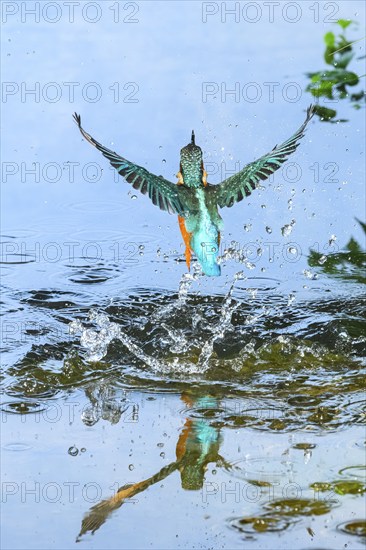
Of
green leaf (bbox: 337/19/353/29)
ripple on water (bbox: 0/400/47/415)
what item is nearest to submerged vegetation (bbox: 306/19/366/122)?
green leaf (bbox: 337/19/353/29)

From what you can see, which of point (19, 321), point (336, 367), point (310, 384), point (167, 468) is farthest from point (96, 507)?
point (19, 321)

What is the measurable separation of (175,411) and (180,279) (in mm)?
2332

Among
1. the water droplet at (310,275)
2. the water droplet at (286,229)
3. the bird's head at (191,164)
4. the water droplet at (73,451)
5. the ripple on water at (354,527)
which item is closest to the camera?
the ripple on water at (354,527)

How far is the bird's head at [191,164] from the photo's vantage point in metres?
4.95

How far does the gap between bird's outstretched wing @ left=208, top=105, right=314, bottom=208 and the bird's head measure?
0.52 ft

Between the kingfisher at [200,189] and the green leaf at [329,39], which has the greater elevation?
the green leaf at [329,39]

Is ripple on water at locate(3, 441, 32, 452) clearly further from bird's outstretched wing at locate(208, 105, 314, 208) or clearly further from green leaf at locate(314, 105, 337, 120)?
green leaf at locate(314, 105, 337, 120)

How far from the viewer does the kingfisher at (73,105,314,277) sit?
5.08 m

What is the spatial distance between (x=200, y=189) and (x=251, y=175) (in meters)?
0.31

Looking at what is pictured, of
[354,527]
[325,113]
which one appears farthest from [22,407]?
[325,113]

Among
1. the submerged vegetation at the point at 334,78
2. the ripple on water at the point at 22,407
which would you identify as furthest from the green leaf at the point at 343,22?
the ripple on water at the point at 22,407

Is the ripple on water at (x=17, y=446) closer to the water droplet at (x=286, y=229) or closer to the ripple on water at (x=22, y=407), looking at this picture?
the ripple on water at (x=22, y=407)

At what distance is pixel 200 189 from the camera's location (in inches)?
204

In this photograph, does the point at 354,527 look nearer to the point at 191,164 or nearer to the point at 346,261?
the point at 191,164
